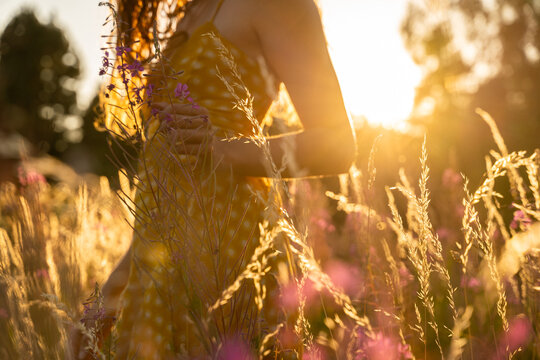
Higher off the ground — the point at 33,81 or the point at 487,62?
the point at 33,81

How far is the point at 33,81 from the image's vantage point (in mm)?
26344

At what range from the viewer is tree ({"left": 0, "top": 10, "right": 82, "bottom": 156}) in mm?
25828

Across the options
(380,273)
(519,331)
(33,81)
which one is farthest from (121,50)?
(33,81)

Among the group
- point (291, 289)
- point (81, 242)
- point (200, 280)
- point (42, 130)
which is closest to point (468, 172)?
point (81, 242)

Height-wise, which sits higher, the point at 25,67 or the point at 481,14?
the point at 25,67

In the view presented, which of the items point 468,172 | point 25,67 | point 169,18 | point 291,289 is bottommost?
point 468,172

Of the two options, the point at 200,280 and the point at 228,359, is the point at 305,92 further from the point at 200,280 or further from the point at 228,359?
the point at 228,359

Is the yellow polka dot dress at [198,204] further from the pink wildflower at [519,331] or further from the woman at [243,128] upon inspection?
the pink wildflower at [519,331]

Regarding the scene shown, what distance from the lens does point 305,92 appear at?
1.29m

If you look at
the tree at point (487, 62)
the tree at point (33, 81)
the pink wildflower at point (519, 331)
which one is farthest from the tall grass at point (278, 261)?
the tree at point (33, 81)

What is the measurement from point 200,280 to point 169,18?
129 cm

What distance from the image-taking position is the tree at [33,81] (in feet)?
84.7

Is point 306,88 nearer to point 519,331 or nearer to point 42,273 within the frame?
point 519,331

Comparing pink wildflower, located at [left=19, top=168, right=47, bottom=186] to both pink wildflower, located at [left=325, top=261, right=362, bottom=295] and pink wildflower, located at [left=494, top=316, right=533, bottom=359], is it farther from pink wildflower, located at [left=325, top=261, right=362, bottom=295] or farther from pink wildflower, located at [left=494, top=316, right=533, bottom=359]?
pink wildflower, located at [left=494, top=316, right=533, bottom=359]
